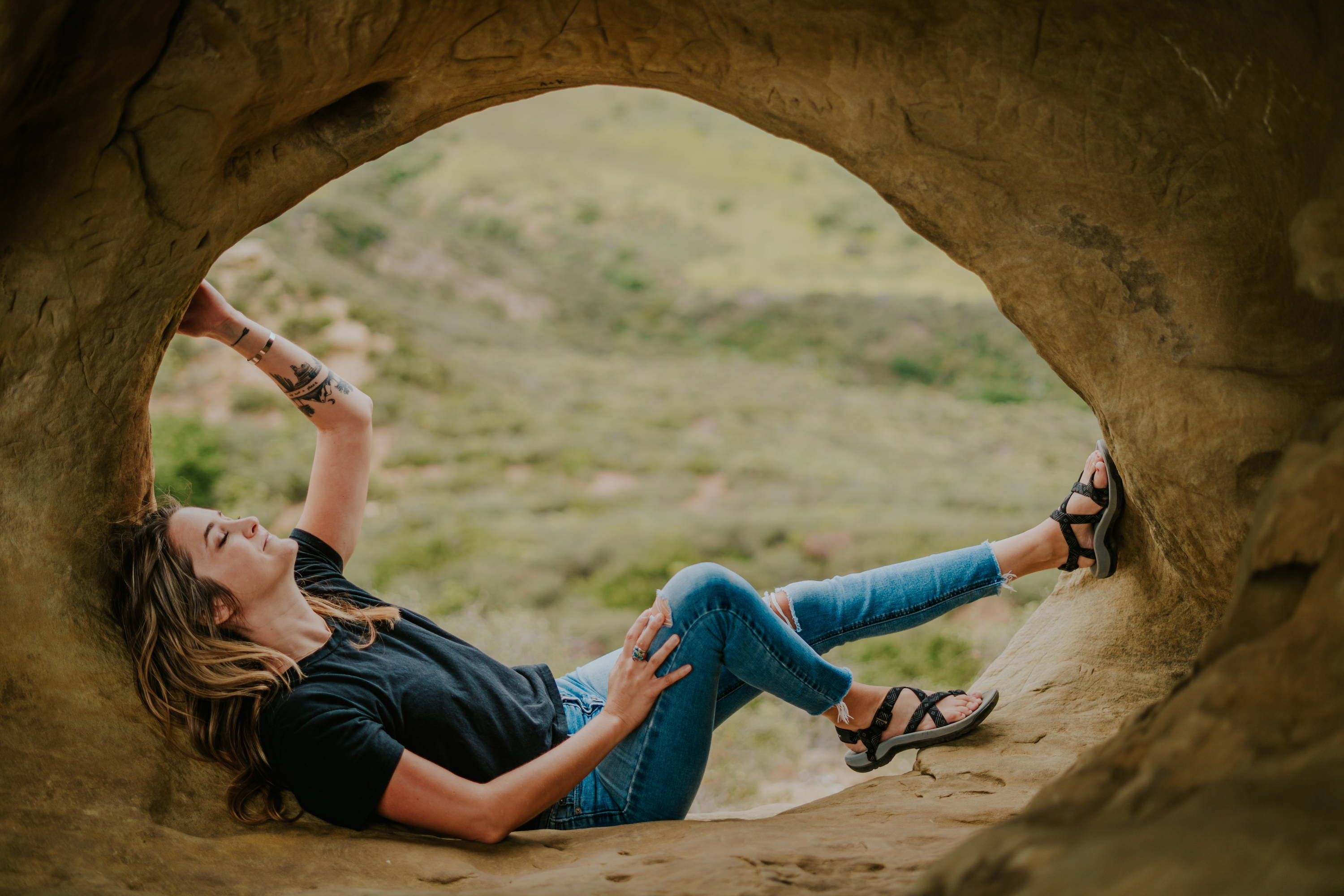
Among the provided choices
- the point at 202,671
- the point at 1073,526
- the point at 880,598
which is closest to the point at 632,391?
the point at 1073,526

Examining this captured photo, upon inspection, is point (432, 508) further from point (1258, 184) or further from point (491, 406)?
point (1258, 184)

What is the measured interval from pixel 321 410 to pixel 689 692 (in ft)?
4.71

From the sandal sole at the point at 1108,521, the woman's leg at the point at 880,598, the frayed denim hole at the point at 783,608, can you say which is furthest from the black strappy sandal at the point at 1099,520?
the frayed denim hole at the point at 783,608

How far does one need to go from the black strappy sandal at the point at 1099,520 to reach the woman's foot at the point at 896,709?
26.9 inches

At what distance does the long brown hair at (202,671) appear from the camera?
7.82 feet

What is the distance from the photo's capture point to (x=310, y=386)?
300 cm

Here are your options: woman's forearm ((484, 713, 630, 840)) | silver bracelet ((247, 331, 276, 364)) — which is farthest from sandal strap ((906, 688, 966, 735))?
silver bracelet ((247, 331, 276, 364))

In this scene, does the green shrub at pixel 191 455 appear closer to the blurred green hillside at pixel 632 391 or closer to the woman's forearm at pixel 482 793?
the blurred green hillside at pixel 632 391

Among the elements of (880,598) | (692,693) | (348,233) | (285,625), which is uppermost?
(348,233)

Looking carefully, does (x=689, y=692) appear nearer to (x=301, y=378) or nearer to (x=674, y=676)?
(x=674, y=676)

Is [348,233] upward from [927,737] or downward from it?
upward

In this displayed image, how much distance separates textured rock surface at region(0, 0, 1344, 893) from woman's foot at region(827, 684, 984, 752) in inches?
4.9

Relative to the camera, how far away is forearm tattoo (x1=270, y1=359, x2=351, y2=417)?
3.00 m

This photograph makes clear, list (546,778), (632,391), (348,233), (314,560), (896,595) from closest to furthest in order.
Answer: (546,778)
(314,560)
(896,595)
(632,391)
(348,233)
